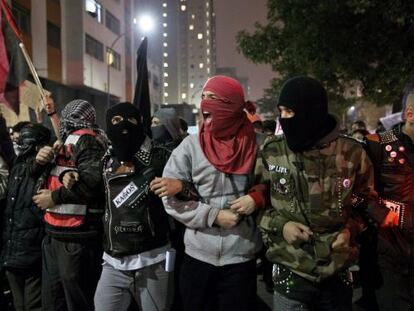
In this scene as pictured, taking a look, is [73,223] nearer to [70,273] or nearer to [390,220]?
[70,273]

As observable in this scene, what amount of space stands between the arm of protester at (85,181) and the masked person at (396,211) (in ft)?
7.19

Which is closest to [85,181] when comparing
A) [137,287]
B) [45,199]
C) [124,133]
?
[45,199]

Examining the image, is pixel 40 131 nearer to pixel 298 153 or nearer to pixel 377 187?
pixel 298 153

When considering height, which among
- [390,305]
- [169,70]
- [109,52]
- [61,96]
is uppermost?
[169,70]

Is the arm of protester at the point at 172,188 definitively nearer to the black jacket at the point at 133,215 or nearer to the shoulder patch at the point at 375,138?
the black jacket at the point at 133,215

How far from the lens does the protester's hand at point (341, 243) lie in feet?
9.33

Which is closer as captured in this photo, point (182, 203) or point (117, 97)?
point (182, 203)

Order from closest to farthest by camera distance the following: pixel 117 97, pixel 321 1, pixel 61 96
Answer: pixel 321 1 → pixel 61 96 → pixel 117 97

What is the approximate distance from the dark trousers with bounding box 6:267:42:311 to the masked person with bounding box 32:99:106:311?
18.3 inches

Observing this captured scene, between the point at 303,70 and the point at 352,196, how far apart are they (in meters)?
14.3

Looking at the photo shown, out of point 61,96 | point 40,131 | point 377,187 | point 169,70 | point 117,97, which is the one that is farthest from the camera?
point 169,70

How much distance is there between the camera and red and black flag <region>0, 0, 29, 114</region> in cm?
545

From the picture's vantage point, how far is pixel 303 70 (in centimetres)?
1683

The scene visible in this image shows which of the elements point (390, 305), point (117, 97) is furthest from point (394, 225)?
point (117, 97)
